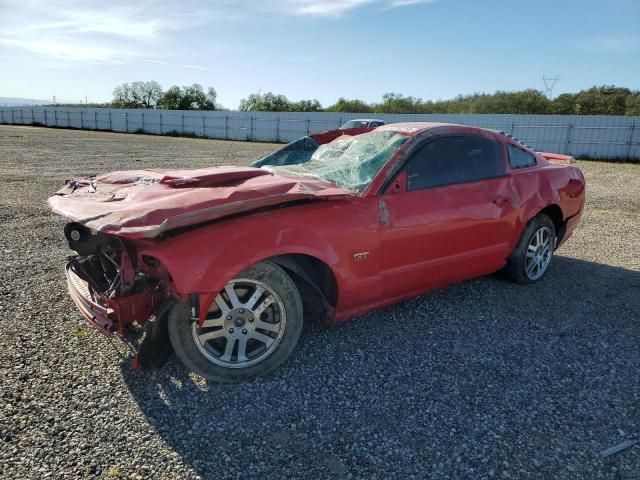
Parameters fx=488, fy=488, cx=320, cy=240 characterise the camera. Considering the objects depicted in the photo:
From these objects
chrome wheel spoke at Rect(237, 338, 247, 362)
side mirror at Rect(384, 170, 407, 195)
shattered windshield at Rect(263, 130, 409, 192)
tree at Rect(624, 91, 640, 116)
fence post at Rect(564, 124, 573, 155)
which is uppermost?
tree at Rect(624, 91, 640, 116)

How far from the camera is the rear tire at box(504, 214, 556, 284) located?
4746mm

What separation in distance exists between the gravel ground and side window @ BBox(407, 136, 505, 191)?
45.1 inches

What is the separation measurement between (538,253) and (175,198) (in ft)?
12.1

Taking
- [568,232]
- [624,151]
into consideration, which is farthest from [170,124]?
[568,232]

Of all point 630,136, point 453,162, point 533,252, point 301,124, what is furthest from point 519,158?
point 301,124

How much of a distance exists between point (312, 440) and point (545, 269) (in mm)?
3540

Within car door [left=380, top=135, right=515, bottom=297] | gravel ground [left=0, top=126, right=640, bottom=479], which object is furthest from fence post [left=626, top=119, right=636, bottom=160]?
car door [left=380, top=135, right=515, bottom=297]

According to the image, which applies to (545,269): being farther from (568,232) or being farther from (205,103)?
(205,103)

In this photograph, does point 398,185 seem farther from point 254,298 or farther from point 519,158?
point 519,158

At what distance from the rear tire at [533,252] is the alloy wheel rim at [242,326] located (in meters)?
2.70

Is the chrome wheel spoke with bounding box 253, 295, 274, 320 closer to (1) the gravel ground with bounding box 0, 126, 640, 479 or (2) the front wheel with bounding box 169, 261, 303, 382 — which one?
(2) the front wheel with bounding box 169, 261, 303, 382

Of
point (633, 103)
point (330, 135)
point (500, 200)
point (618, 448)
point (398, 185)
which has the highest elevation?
point (633, 103)

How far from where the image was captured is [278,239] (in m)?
3.06

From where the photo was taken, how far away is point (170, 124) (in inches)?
1646
